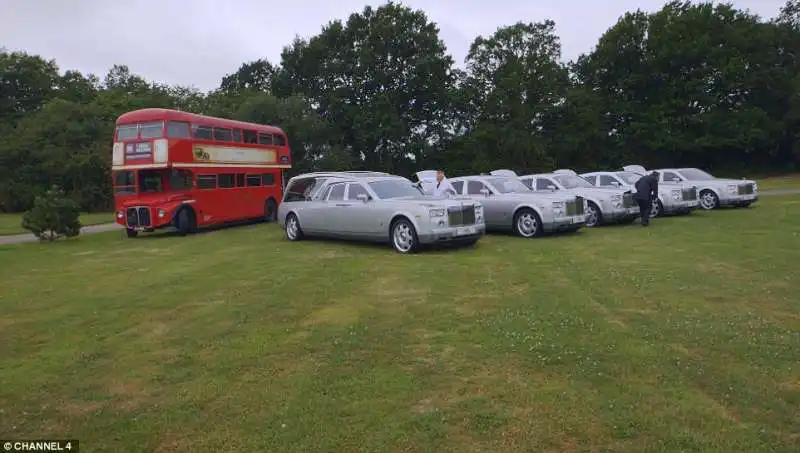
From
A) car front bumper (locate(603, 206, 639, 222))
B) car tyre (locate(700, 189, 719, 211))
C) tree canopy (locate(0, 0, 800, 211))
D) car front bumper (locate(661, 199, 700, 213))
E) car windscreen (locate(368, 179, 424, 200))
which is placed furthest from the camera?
tree canopy (locate(0, 0, 800, 211))

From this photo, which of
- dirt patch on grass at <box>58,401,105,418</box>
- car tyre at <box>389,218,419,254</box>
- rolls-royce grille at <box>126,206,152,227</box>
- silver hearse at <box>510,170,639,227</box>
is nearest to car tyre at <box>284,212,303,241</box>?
car tyre at <box>389,218,419,254</box>

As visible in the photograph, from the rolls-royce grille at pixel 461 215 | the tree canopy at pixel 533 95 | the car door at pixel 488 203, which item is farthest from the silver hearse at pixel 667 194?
the tree canopy at pixel 533 95

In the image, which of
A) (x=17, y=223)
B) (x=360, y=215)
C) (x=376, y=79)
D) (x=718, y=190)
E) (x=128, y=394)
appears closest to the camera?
(x=128, y=394)

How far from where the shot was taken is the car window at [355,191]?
14418mm

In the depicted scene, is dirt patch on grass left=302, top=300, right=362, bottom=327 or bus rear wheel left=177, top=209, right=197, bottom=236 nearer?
dirt patch on grass left=302, top=300, right=362, bottom=327

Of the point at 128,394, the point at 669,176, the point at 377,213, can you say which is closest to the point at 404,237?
the point at 377,213

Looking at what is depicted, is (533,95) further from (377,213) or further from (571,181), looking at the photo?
(377,213)

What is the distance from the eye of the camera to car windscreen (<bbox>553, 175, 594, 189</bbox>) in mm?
19078

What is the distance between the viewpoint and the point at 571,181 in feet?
63.9

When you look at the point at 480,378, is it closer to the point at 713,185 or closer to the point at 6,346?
the point at 6,346

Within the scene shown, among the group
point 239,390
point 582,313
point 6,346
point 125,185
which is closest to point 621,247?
point 582,313

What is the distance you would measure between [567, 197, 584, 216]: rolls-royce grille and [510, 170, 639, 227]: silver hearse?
1.35 m

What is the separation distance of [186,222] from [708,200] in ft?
57.4

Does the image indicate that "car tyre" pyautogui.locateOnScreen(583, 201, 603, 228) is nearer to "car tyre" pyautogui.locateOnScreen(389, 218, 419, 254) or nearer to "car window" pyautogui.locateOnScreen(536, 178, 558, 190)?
"car window" pyautogui.locateOnScreen(536, 178, 558, 190)
